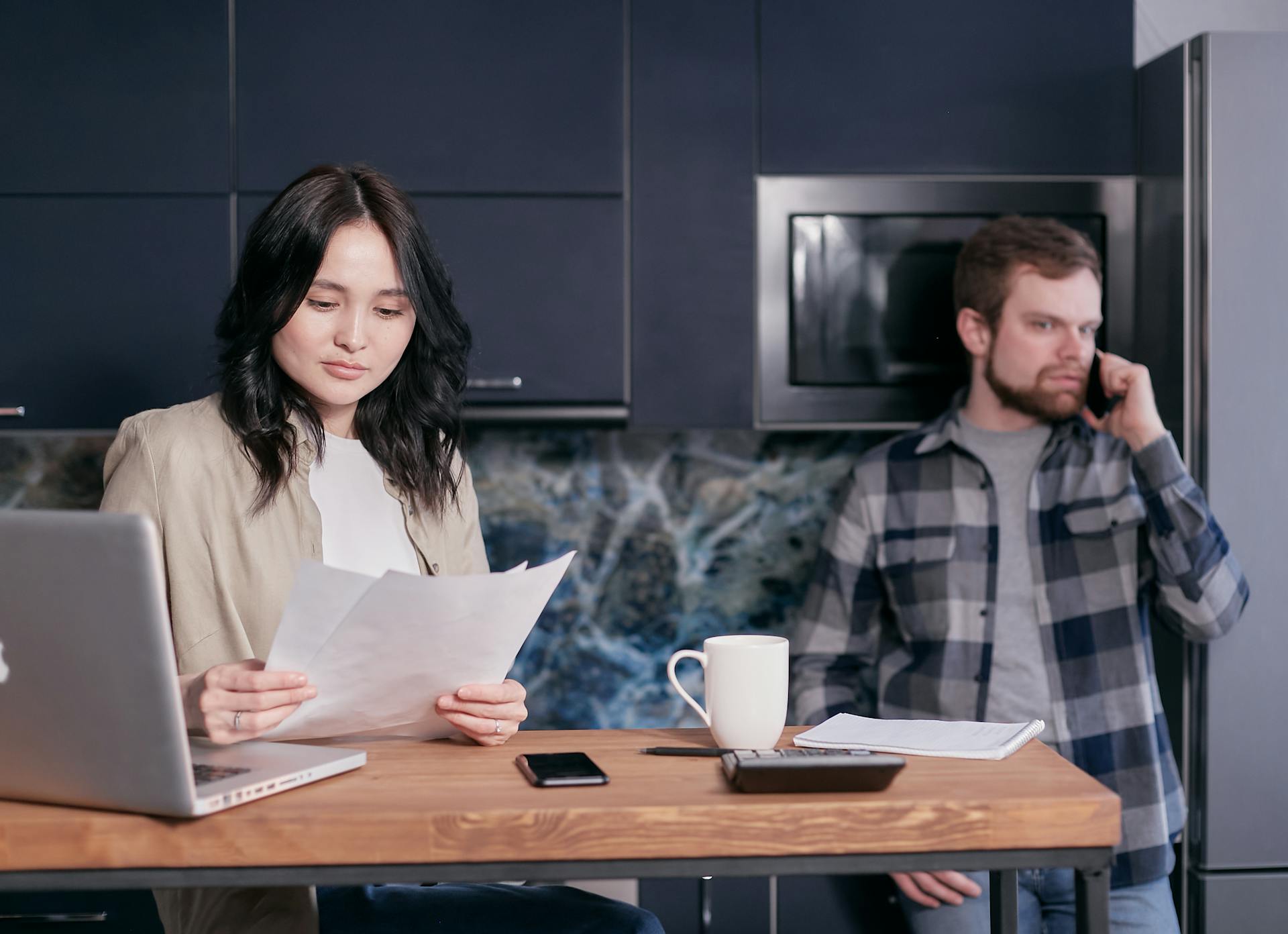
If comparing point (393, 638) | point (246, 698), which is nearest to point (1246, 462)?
point (393, 638)

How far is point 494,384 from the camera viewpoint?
2107mm

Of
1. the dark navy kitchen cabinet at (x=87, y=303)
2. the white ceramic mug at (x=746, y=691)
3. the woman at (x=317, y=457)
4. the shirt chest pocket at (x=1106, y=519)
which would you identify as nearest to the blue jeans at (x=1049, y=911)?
the shirt chest pocket at (x=1106, y=519)

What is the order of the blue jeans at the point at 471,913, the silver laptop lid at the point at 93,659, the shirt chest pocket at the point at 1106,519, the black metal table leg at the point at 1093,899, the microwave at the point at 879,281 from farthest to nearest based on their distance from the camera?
the microwave at the point at 879,281 → the shirt chest pocket at the point at 1106,519 → the blue jeans at the point at 471,913 → the black metal table leg at the point at 1093,899 → the silver laptop lid at the point at 93,659

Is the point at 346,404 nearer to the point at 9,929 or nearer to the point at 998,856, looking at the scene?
the point at 998,856

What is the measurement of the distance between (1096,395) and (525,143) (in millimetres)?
1171

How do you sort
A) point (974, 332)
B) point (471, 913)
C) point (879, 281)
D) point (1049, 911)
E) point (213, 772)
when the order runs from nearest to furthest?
point (213, 772) < point (471, 913) < point (1049, 911) < point (974, 332) < point (879, 281)

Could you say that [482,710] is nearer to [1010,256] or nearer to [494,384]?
[494,384]

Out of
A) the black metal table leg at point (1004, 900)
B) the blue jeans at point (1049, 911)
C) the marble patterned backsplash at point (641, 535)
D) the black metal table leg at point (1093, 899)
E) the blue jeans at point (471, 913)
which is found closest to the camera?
the black metal table leg at point (1093, 899)

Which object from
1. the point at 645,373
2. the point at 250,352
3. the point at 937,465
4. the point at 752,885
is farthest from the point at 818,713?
the point at 250,352

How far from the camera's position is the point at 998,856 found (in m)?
0.90

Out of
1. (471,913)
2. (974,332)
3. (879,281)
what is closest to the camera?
(471,913)

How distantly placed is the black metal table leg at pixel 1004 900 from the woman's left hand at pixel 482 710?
47 centimetres

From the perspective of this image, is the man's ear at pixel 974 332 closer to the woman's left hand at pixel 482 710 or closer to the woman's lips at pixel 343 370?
the woman's lips at pixel 343 370

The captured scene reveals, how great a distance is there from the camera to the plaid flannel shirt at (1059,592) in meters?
1.85
